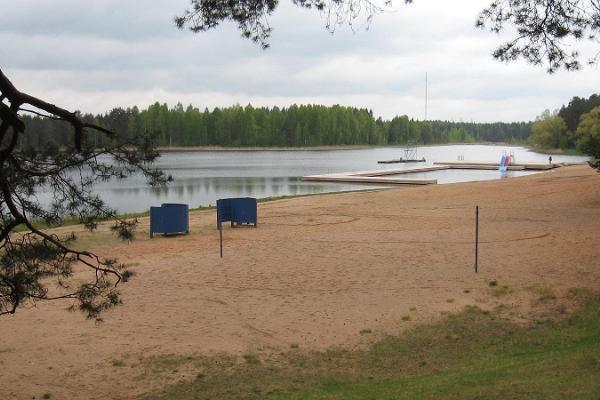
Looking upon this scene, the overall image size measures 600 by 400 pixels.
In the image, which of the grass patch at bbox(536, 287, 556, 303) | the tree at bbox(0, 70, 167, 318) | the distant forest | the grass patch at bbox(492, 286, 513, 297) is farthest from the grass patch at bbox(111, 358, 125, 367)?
the distant forest

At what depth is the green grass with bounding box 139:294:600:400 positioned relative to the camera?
18.5 feet

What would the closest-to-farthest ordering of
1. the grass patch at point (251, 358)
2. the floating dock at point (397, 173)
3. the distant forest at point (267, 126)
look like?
the grass patch at point (251, 358) → the floating dock at point (397, 173) → the distant forest at point (267, 126)

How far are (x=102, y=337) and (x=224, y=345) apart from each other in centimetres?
148

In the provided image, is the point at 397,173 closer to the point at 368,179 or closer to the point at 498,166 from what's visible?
the point at 368,179

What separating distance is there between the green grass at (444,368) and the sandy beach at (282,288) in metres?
0.38

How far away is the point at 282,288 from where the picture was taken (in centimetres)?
1027

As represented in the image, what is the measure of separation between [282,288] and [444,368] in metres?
3.72

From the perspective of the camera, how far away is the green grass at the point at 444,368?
5.65 metres

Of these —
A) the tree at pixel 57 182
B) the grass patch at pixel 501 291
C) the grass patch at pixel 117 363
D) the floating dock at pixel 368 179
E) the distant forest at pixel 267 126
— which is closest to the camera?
the tree at pixel 57 182

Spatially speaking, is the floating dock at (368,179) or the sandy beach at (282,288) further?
the floating dock at (368,179)

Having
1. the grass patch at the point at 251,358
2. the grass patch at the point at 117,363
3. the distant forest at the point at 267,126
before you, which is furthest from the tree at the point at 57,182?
the distant forest at the point at 267,126

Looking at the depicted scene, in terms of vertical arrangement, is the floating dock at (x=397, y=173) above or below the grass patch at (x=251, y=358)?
above

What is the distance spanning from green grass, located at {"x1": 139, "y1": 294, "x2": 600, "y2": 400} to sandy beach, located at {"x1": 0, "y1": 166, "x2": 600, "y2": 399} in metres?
0.38

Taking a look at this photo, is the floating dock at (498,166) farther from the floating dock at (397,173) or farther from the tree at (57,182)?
the tree at (57,182)
